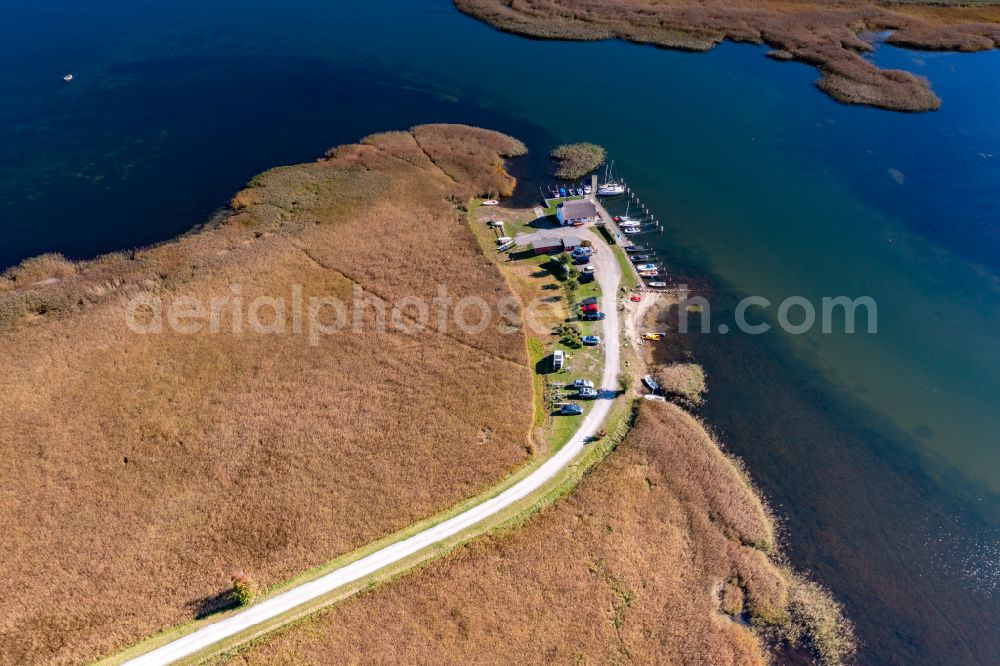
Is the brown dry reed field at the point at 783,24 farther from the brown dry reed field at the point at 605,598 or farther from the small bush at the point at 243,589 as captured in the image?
the small bush at the point at 243,589

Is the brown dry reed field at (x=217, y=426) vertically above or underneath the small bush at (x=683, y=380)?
underneath

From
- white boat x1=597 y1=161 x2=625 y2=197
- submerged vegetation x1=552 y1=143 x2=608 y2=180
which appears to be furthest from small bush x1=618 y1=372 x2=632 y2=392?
submerged vegetation x1=552 y1=143 x2=608 y2=180

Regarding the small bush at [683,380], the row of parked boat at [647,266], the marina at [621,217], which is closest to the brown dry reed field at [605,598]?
the small bush at [683,380]

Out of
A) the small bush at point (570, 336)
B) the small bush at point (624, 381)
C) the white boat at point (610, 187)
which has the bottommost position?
the small bush at point (624, 381)

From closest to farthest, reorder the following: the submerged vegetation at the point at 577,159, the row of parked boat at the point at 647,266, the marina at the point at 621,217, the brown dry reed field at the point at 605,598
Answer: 1. the brown dry reed field at the point at 605,598
2. the row of parked boat at the point at 647,266
3. the marina at the point at 621,217
4. the submerged vegetation at the point at 577,159

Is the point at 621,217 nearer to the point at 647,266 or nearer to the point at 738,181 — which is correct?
the point at 647,266

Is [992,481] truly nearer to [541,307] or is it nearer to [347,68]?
[541,307]

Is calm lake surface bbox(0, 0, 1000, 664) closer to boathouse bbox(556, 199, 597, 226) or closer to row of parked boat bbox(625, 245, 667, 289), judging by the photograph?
row of parked boat bbox(625, 245, 667, 289)
